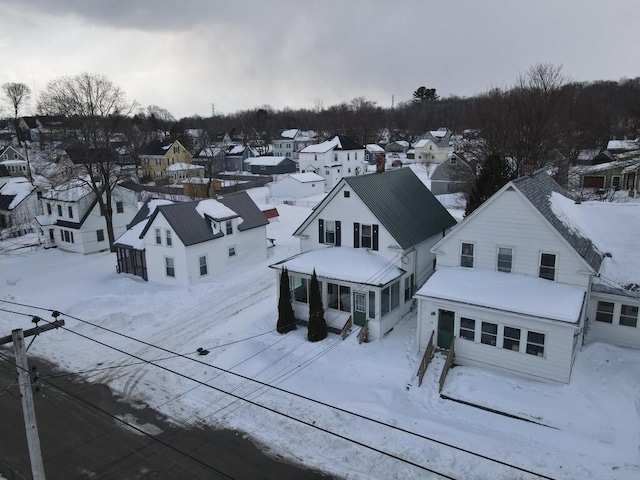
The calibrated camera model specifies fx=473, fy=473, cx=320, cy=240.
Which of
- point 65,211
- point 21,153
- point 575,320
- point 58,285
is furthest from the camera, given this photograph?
point 21,153

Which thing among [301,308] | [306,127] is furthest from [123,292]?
[306,127]

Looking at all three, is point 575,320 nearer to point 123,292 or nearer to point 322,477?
point 322,477

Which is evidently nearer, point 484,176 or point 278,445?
point 278,445

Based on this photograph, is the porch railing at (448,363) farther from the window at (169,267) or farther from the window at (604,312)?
the window at (169,267)

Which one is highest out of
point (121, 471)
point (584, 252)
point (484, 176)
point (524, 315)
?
point (484, 176)

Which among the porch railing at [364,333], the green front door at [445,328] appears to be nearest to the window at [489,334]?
the green front door at [445,328]

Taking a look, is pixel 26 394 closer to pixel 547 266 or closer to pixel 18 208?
pixel 547 266

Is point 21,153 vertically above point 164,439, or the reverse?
point 21,153
